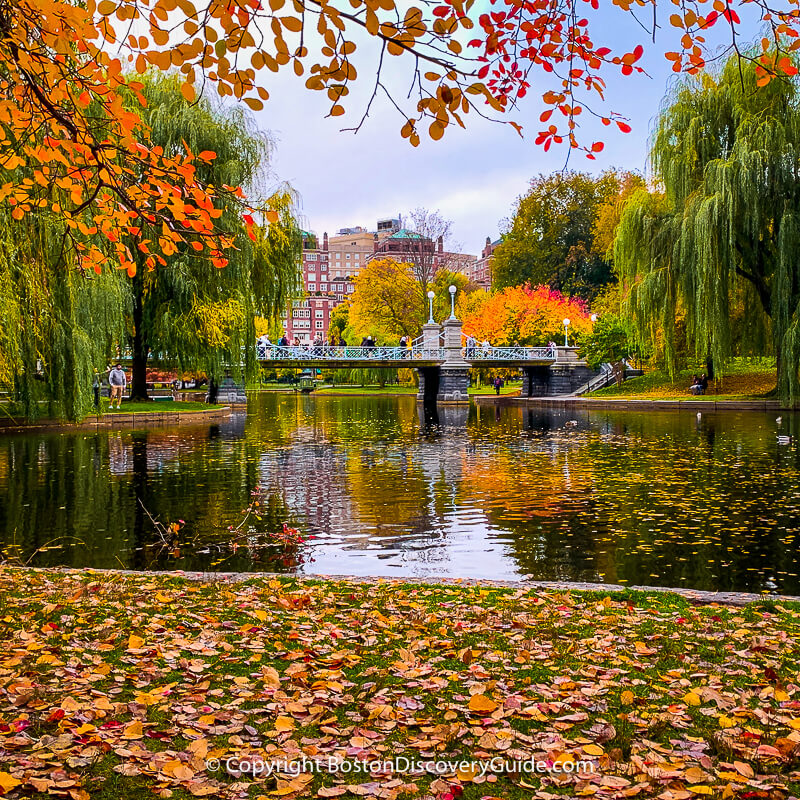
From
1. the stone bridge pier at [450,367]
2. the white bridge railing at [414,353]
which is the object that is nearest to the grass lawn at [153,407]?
the white bridge railing at [414,353]

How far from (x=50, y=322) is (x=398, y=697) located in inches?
647

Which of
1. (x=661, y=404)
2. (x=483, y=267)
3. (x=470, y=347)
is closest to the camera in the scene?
(x=661, y=404)

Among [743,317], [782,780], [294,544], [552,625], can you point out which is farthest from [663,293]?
[782,780]

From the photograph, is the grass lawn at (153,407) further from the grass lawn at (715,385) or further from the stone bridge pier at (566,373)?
the stone bridge pier at (566,373)

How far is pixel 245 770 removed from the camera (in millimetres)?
3135

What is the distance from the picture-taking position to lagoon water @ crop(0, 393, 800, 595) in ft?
27.3

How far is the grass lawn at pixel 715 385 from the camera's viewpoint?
34.2 m

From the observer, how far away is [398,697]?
388cm

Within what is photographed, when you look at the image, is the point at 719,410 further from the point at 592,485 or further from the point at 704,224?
the point at 592,485

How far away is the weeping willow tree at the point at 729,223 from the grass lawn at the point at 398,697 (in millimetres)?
22356

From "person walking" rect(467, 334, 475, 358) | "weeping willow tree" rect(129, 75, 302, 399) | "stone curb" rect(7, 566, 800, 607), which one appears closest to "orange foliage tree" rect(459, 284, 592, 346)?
"person walking" rect(467, 334, 475, 358)

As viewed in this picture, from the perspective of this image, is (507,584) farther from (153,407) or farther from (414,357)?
(414,357)

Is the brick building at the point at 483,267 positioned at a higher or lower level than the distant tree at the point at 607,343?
higher

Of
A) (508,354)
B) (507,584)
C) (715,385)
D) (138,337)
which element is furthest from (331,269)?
(507,584)
